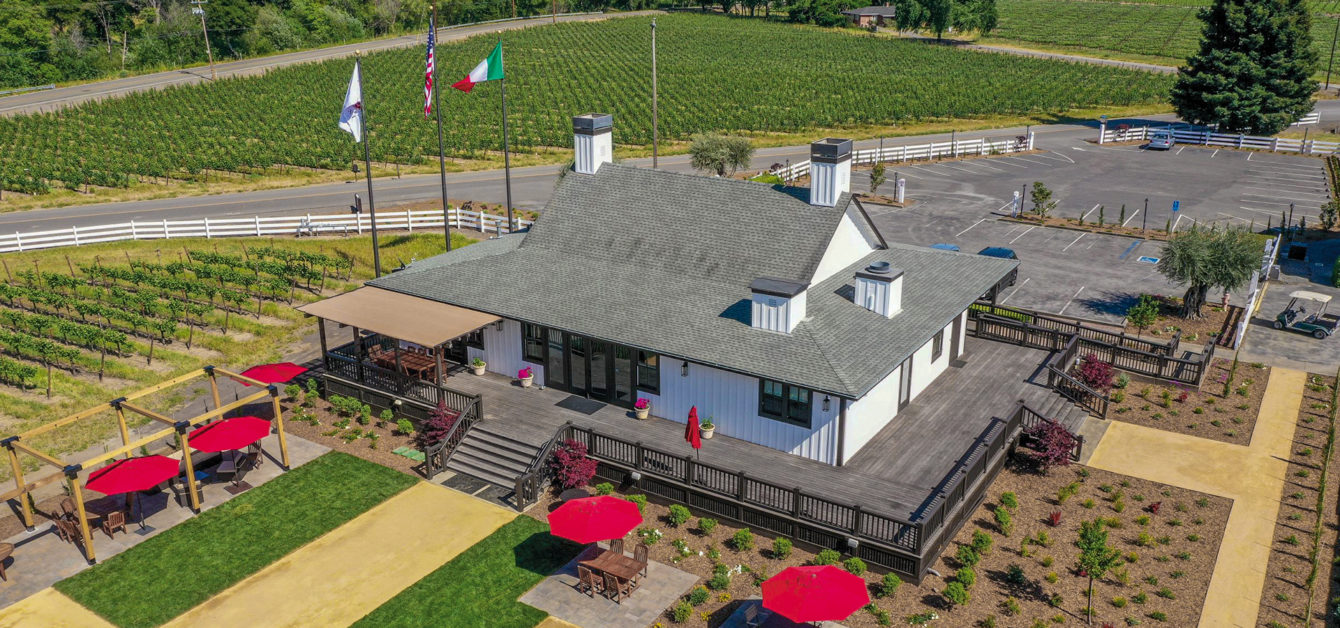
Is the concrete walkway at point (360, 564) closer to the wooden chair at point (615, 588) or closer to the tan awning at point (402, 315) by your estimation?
the wooden chair at point (615, 588)

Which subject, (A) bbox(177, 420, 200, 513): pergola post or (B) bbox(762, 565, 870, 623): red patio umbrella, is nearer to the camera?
(B) bbox(762, 565, 870, 623): red patio umbrella

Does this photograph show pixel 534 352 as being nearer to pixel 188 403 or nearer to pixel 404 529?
pixel 404 529

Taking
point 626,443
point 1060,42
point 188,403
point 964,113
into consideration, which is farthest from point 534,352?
point 1060,42

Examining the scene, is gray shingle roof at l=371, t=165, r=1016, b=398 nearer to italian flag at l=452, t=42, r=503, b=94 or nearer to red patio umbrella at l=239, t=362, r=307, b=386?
red patio umbrella at l=239, t=362, r=307, b=386

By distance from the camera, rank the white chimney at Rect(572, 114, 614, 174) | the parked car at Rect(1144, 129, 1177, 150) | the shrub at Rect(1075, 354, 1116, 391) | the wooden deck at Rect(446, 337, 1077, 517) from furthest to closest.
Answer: the parked car at Rect(1144, 129, 1177, 150) < the white chimney at Rect(572, 114, 614, 174) < the shrub at Rect(1075, 354, 1116, 391) < the wooden deck at Rect(446, 337, 1077, 517)

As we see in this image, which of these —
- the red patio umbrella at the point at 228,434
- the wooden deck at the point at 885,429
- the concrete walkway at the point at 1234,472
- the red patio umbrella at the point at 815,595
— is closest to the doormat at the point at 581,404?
the wooden deck at the point at 885,429

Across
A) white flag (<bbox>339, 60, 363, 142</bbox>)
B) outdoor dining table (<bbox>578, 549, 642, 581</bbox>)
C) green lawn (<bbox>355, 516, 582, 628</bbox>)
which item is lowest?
green lawn (<bbox>355, 516, 582, 628</bbox>)

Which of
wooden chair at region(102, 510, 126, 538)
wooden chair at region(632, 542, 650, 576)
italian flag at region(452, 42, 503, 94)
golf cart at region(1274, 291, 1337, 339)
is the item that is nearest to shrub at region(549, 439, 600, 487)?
wooden chair at region(632, 542, 650, 576)
